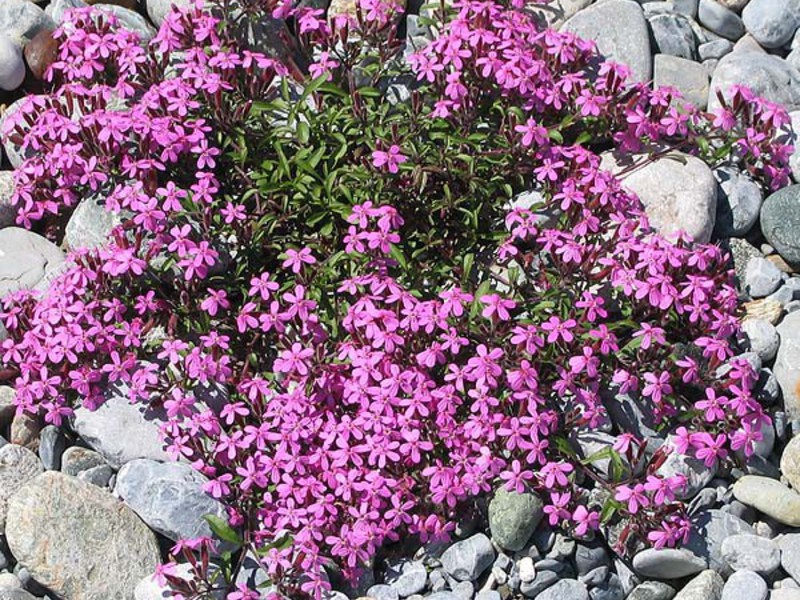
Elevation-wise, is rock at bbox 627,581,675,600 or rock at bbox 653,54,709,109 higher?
rock at bbox 653,54,709,109

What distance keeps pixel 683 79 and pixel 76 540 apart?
4.14 m

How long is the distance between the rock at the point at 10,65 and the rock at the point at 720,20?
4.01 m

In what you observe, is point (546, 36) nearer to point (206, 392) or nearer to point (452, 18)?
point (452, 18)

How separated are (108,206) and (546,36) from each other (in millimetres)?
2482

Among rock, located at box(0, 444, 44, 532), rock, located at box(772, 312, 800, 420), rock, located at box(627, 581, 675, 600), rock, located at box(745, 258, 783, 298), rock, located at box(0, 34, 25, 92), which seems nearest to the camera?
rock, located at box(627, 581, 675, 600)

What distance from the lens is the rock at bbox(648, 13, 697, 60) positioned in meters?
7.11

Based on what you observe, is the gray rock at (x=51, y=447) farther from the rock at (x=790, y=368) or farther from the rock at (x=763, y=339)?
the rock at (x=790, y=368)

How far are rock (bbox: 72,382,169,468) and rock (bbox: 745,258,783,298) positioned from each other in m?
3.08

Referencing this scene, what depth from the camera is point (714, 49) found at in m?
7.20

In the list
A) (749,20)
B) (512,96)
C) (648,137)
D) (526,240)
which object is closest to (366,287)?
(526,240)

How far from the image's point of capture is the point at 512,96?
6402 mm

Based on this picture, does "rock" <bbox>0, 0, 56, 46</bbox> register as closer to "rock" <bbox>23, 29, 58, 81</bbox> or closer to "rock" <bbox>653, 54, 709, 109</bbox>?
"rock" <bbox>23, 29, 58, 81</bbox>

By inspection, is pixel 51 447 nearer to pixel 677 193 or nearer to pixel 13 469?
pixel 13 469

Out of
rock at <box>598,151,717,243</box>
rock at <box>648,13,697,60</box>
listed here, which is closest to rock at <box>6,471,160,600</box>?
rock at <box>598,151,717,243</box>
